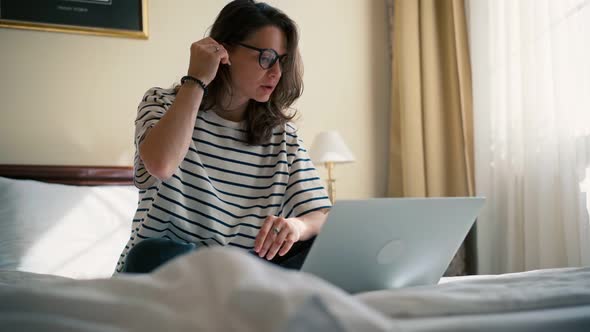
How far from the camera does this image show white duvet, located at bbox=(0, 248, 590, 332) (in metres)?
0.43

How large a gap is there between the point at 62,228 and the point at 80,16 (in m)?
1.27

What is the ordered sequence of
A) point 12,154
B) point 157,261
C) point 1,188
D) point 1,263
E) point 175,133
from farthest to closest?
point 12,154, point 1,188, point 1,263, point 175,133, point 157,261

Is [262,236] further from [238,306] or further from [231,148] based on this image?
[238,306]

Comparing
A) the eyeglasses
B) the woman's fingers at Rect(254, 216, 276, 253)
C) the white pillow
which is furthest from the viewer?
the white pillow

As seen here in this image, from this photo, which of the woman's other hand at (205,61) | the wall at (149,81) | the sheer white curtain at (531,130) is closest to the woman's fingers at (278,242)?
the woman's other hand at (205,61)

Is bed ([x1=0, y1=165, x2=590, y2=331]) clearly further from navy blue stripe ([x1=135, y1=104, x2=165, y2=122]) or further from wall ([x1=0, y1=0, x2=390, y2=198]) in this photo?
wall ([x1=0, y1=0, x2=390, y2=198])

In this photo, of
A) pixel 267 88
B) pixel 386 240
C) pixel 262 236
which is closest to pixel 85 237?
pixel 267 88

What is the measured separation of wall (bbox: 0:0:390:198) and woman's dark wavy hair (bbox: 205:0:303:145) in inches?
56.4

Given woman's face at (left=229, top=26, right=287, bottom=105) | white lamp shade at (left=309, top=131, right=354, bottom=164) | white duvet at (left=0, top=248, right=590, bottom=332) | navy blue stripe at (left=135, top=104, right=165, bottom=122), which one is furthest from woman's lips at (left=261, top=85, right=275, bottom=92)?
white lamp shade at (left=309, top=131, right=354, bottom=164)

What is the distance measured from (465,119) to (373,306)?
98.9 inches

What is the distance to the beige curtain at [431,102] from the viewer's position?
299 cm

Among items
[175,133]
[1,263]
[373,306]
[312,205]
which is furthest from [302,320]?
[1,263]

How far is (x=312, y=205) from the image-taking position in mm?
1451

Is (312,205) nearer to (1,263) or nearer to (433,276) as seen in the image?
(433,276)
